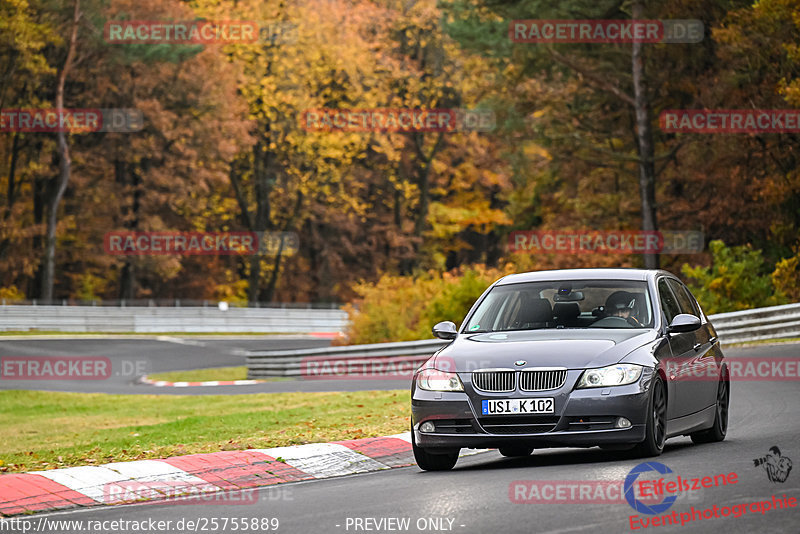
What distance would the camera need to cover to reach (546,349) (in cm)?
1012

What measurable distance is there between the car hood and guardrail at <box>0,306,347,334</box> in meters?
45.4

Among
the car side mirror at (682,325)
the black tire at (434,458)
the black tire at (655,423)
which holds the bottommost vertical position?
the black tire at (434,458)

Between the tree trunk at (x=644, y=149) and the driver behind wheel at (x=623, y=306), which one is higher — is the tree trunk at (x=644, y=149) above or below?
above

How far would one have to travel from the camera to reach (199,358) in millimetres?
41938

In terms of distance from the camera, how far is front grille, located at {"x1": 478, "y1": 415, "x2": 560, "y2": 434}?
9820 mm

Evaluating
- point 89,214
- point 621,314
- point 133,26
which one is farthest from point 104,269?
point 621,314

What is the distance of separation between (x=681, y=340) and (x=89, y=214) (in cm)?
5442

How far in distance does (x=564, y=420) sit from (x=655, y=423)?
876 millimetres

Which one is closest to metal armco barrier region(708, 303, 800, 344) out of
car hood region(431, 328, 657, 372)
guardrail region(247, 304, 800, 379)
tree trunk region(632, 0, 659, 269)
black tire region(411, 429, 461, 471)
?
guardrail region(247, 304, 800, 379)

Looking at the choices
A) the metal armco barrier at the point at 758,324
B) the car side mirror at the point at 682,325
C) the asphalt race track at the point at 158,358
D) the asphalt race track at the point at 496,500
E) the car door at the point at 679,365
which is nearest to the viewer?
the asphalt race track at the point at 496,500

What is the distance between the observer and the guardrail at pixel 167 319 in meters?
54.2

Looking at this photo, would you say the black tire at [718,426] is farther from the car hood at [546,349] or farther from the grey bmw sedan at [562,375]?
the car hood at [546,349]

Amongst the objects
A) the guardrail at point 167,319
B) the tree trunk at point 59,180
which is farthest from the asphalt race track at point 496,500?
the tree trunk at point 59,180

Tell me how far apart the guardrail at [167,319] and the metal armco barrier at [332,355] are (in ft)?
78.9
